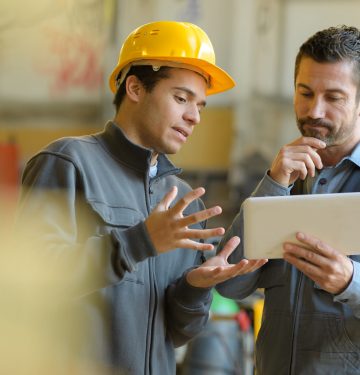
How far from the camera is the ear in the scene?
1963 millimetres

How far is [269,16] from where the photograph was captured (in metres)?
5.00

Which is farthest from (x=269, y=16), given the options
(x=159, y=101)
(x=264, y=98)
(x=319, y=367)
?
(x=319, y=367)

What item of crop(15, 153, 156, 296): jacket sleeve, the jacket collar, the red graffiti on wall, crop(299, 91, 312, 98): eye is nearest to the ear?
the jacket collar

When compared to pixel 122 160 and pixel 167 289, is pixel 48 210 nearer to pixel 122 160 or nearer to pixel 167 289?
pixel 122 160

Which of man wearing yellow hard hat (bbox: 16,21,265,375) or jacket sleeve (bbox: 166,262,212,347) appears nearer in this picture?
man wearing yellow hard hat (bbox: 16,21,265,375)

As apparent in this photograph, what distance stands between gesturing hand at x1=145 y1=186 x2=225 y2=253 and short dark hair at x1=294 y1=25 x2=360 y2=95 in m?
0.60

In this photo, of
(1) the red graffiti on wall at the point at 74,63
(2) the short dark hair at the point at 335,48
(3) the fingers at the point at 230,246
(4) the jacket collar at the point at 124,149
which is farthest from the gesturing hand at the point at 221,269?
(1) the red graffiti on wall at the point at 74,63

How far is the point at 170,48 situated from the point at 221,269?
63cm

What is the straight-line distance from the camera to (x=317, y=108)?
186cm

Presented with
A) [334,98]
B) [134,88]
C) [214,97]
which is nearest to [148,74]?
[134,88]

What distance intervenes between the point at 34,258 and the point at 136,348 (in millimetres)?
355

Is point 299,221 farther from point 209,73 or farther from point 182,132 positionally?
point 209,73

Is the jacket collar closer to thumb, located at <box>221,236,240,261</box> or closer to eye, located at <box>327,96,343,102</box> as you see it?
thumb, located at <box>221,236,240,261</box>

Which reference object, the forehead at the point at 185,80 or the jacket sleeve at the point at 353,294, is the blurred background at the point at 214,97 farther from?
the jacket sleeve at the point at 353,294
